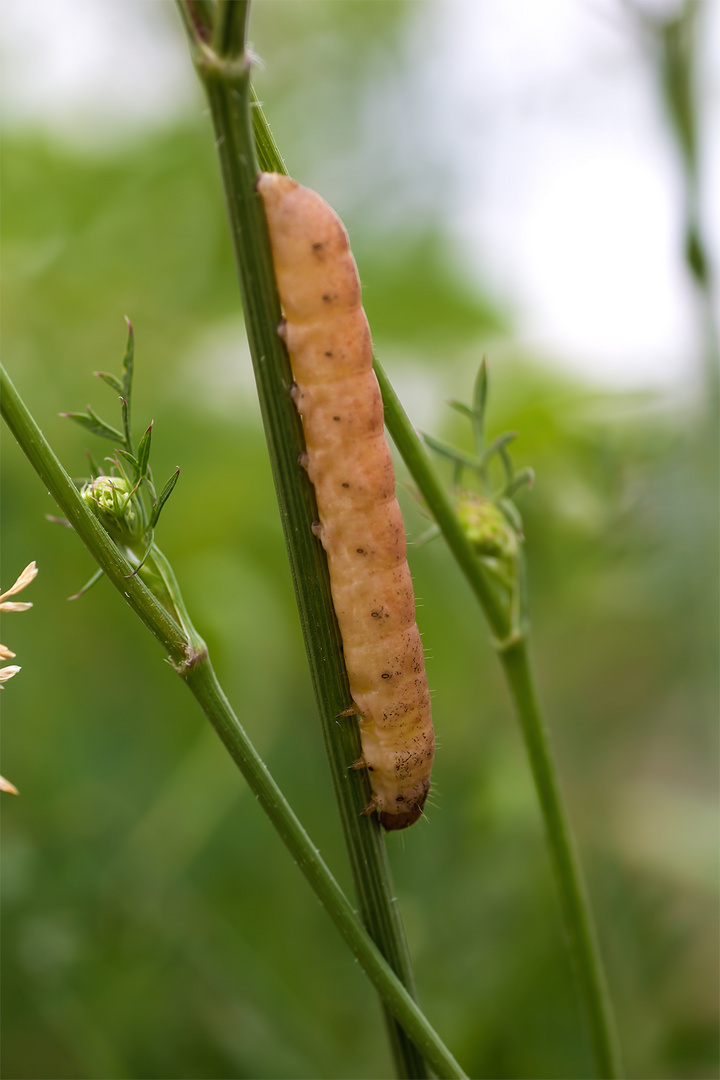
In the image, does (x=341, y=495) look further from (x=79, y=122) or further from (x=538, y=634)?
(x=79, y=122)

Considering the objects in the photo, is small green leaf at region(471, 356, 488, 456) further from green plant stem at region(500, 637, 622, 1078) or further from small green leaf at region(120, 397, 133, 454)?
small green leaf at region(120, 397, 133, 454)

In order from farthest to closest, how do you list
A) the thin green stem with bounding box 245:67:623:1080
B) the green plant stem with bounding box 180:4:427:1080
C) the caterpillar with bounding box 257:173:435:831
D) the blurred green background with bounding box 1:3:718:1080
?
the blurred green background with bounding box 1:3:718:1080, the thin green stem with bounding box 245:67:623:1080, the caterpillar with bounding box 257:173:435:831, the green plant stem with bounding box 180:4:427:1080

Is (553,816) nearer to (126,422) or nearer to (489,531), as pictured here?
(489,531)

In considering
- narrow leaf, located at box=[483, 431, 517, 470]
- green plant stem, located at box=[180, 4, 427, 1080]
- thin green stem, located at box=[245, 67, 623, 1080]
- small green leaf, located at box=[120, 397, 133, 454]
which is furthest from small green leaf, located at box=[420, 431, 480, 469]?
small green leaf, located at box=[120, 397, 133, 454]

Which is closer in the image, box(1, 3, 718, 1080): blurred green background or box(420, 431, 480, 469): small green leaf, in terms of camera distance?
box(420, 431, 480, 469): small green leaf

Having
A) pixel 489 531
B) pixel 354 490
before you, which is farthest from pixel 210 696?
pixel 489 531

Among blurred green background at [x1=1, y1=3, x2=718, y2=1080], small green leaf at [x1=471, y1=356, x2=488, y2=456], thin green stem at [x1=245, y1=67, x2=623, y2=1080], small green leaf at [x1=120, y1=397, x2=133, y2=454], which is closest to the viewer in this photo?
small green leaf at [x1=120, y1=397, x2=133, y2=454]

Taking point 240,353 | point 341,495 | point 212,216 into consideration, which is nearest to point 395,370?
point 240,353
